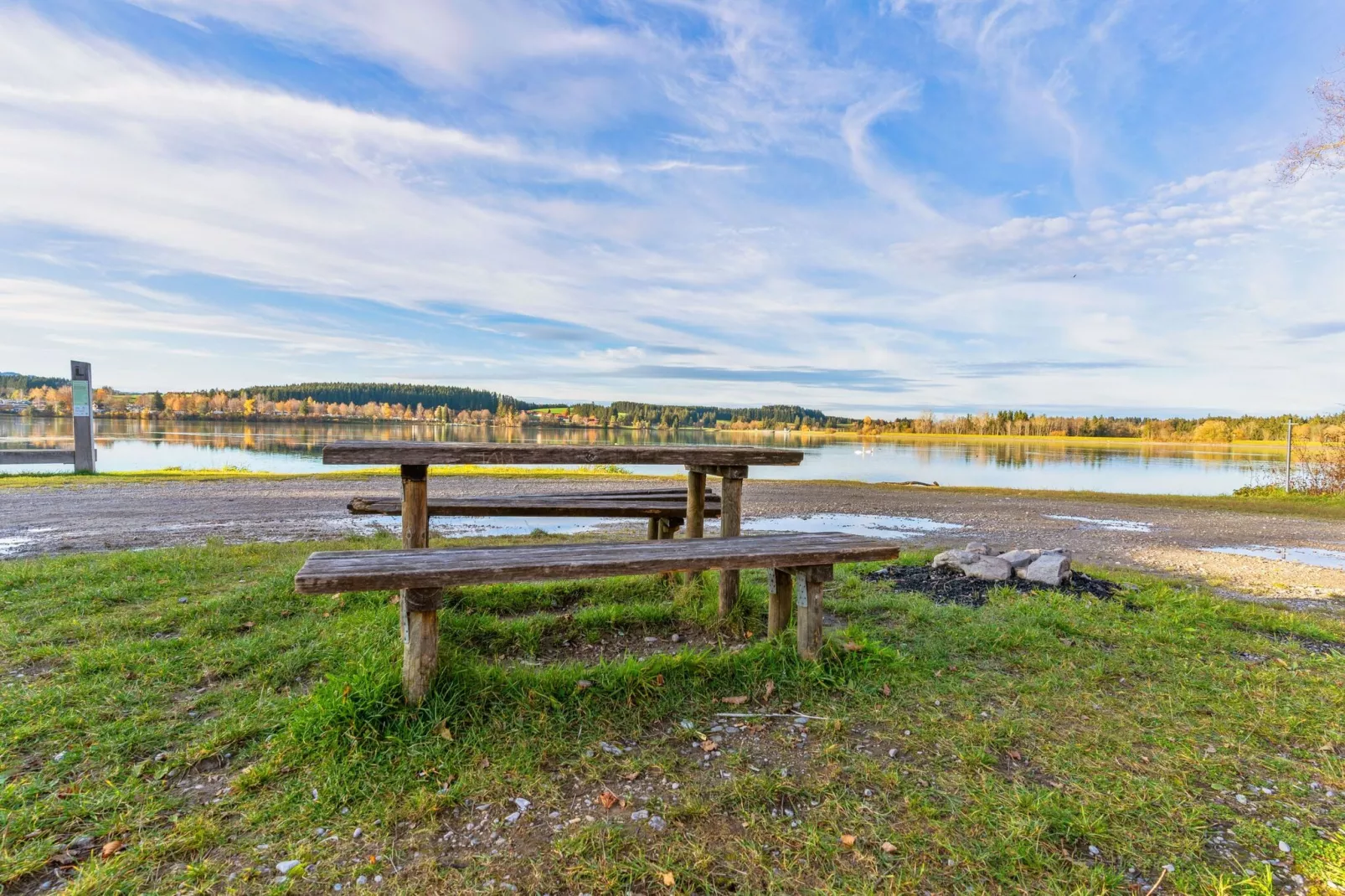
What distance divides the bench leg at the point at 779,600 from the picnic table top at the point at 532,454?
2.98ft

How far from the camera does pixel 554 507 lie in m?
5.53

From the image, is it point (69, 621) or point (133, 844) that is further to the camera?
point (69, 621)

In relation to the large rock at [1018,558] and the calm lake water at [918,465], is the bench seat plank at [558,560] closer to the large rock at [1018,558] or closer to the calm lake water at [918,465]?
the large rock at [1018,558]

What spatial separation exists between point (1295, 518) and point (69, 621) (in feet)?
68.9

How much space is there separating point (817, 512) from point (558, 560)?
35.9ft

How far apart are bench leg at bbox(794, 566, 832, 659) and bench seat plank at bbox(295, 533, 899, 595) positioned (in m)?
0.07

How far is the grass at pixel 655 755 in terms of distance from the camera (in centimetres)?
209

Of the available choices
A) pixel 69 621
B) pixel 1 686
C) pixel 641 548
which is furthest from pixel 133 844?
pixel 69 621

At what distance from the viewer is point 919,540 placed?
970 cm

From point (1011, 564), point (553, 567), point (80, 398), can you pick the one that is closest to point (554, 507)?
point (553, 567)

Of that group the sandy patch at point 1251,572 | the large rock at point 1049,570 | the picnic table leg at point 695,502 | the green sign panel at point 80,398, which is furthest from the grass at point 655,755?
the green sign panel at point 80,398

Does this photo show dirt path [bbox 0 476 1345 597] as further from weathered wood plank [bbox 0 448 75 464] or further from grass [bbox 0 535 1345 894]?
grass [bbox 0 535 1345 894]

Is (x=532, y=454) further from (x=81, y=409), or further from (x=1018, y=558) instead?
(x=81, y=409)

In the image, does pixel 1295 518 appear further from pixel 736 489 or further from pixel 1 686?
pixel 1 686
